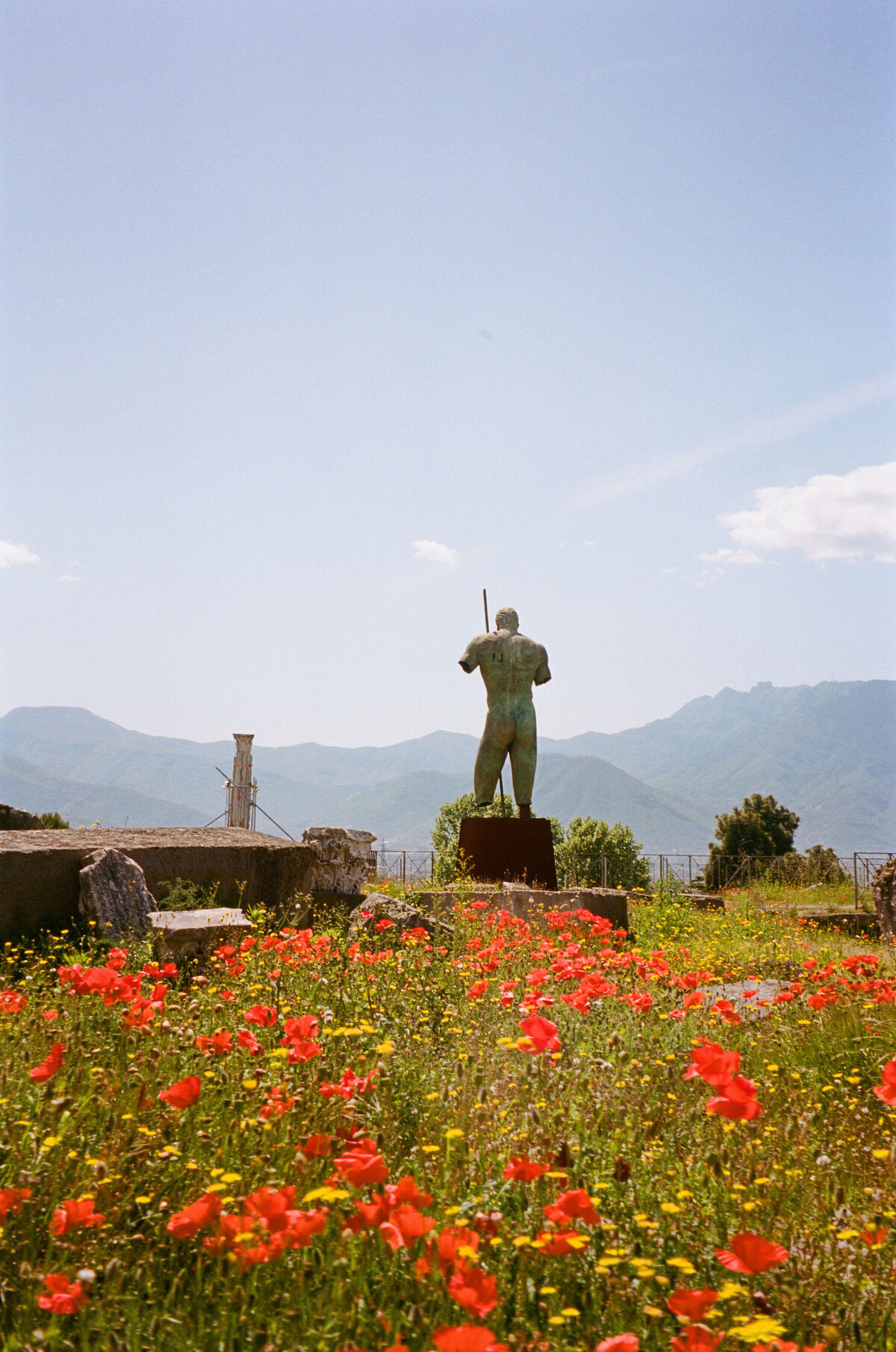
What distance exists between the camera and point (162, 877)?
6.73m

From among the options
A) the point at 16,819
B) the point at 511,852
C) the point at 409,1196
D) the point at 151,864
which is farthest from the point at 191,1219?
the point at 511,852

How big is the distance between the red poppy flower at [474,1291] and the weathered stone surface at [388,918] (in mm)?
4876

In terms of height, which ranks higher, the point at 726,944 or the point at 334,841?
the point at 334,841

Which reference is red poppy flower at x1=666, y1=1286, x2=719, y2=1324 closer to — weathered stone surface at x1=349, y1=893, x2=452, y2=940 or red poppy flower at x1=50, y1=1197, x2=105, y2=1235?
red poppy flower at x1=50, y1=1197, x2=105, y2=1235

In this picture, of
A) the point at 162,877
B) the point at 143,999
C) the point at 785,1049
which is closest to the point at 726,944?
the point at 785,1049

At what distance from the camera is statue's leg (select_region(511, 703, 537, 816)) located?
12031 mm

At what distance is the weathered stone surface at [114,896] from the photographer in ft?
18.9

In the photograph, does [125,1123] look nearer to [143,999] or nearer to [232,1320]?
[143,999]

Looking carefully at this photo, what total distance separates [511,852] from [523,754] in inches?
61.1

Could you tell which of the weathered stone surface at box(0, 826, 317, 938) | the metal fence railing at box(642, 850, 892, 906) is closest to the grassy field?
the weathered stone surface at box(0, 826, 317, 938)

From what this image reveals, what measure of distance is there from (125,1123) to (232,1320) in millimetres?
749

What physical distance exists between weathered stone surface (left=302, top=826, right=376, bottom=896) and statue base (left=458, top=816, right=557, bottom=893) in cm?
279

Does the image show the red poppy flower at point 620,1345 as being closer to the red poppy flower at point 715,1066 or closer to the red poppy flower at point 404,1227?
the red poppy flower at point 404,1227

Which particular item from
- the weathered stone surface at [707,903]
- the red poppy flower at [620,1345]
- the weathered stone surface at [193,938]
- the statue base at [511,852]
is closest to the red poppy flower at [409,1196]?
the red poppy flower at [620,1345]
